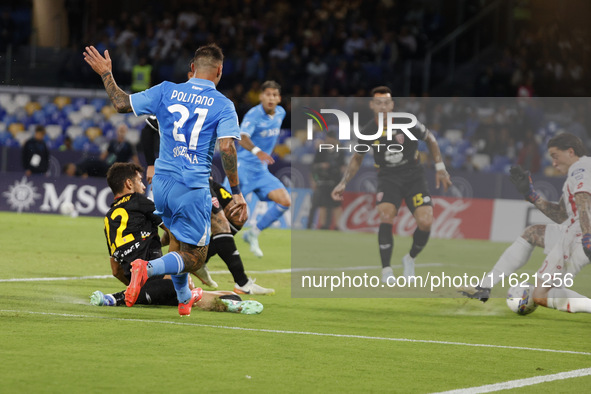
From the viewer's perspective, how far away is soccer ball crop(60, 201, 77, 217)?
70.4 ft

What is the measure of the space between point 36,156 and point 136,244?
47.0 feet

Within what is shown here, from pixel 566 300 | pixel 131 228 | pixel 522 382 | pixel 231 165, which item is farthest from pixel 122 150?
pixel 522 382

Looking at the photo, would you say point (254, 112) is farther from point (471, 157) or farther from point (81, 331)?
point (81, 331)

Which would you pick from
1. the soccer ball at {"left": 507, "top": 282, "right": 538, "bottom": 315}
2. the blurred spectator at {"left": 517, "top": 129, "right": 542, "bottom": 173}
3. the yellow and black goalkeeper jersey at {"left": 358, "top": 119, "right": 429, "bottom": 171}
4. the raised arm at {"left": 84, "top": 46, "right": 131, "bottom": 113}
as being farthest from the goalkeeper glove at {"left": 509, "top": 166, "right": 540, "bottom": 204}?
the raised arm at {"left": 84, "top": 46, "right": 131, "bottom": 113}

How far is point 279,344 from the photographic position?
271 inches

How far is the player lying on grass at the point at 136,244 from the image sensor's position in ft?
27.3

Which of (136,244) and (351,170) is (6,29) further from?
(136,244)

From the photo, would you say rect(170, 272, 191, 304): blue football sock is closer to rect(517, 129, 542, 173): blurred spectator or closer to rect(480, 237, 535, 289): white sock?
rect(480, 237, 535, 289): white sock

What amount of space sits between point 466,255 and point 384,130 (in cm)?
587

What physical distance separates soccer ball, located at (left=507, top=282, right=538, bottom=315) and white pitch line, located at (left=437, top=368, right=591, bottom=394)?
9.41 ft

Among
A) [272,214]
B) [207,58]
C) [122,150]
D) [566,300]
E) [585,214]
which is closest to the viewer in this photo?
[207,58]

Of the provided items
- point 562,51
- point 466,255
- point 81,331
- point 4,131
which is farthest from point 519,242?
point 4,131

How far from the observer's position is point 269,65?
26000 millimetres

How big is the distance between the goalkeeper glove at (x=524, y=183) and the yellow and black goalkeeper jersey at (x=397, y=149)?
144 cm
